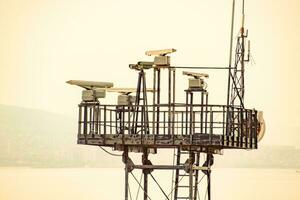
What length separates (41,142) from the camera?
132ft

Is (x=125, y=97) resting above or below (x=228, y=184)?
above

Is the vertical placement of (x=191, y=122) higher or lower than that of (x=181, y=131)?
higher

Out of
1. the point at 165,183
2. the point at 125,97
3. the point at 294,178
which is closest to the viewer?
the point at 125,97

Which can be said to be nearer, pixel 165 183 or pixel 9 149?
pixel 9 149

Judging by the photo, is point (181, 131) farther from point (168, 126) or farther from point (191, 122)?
point (191, 122)

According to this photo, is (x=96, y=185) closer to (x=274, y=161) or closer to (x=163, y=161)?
(x=163, y=161)

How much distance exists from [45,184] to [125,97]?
43.3ft

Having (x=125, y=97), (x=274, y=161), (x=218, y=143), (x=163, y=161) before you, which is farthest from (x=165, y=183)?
(x=218, y=143)

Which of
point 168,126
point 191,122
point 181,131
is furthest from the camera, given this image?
point 181,131

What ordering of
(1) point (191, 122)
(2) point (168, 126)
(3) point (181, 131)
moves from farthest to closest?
(3) point (181, 131) → (2) point (168, 126) → (1) point (191, 122)

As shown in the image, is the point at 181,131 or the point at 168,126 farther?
the point at 181,131

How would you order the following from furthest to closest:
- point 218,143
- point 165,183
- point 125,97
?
point 165,183
point 125,97
point 218,143

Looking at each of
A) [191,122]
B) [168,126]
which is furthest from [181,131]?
[191,122]

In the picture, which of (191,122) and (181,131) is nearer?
(191,122)
